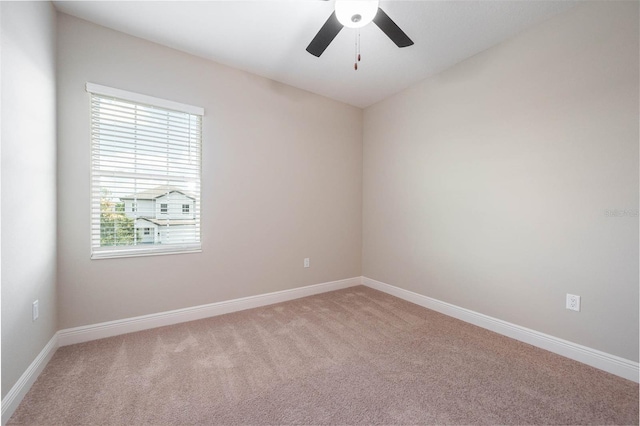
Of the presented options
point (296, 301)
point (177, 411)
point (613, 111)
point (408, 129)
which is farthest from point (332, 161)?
point (177, 411)

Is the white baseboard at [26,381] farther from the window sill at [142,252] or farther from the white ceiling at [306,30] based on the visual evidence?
the white ceiling at [306,30]

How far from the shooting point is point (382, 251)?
372 centimetres

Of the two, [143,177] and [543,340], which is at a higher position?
[143,177]

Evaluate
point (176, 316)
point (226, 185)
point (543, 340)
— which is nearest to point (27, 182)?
point (226, 185)

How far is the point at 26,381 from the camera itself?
62.9 inches

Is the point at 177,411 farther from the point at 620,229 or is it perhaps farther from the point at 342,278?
the point at 620,229

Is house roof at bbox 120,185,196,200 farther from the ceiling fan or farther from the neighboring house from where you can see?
the ceiling fan

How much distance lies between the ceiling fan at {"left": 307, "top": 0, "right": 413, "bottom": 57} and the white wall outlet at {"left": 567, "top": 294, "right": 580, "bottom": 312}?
7.69ft

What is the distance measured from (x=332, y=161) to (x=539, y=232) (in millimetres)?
2448

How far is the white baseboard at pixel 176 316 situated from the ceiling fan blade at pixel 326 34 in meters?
2.61

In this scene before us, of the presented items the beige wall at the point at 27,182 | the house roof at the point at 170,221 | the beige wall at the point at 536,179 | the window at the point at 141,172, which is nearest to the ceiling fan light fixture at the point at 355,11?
the beige wall at the point at 536,179

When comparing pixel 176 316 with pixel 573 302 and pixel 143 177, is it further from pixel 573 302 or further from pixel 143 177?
pixel 573 302

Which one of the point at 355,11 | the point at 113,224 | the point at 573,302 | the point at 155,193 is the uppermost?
the point at 355,11

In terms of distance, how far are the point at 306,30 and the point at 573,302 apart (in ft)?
10.3
